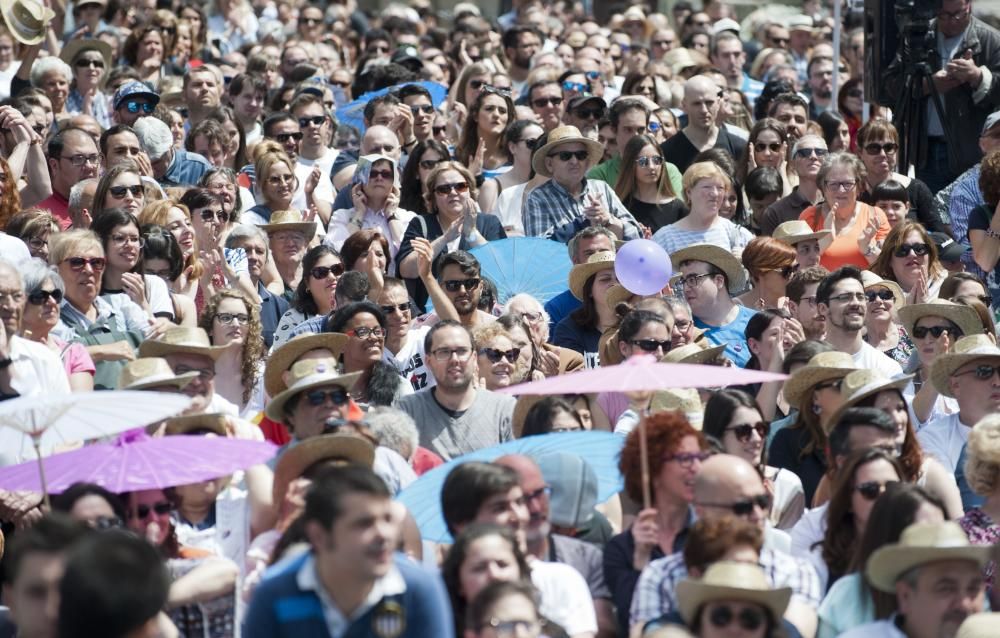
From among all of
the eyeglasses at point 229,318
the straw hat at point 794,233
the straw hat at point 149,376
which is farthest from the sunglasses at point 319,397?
the straw hat at point 794,233

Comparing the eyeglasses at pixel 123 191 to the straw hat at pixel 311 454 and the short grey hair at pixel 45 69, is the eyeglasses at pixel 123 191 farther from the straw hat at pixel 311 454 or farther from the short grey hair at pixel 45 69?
the straw hat at pixel 311 454

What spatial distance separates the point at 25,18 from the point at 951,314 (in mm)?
6175

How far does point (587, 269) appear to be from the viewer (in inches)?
393

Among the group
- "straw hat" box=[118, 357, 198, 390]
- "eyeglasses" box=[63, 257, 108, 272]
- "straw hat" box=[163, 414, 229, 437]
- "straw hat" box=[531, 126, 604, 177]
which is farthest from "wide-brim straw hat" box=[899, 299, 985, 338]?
"eyeglasses" box=[63, 257, 108, 272]

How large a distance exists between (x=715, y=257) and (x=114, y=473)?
4497 mm

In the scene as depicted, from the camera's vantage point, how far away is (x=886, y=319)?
9680 millimetres

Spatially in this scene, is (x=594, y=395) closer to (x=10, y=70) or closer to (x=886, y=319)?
(x=886, y=319)

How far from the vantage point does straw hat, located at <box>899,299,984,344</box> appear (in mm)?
9102

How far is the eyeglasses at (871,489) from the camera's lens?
6562 mm

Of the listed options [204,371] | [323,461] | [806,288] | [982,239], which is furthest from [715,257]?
[323,461]

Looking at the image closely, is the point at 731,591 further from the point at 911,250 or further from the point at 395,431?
the point at 911,250

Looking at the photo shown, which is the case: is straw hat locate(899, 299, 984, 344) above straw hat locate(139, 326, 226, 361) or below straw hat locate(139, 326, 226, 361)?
below

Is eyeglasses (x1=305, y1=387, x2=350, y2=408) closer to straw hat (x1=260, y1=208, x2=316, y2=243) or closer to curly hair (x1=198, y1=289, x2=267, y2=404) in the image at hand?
curly hair (x1=198, y1=289, x2=267, y2=404)

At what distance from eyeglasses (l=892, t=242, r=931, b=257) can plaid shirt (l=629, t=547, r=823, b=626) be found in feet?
14.3
